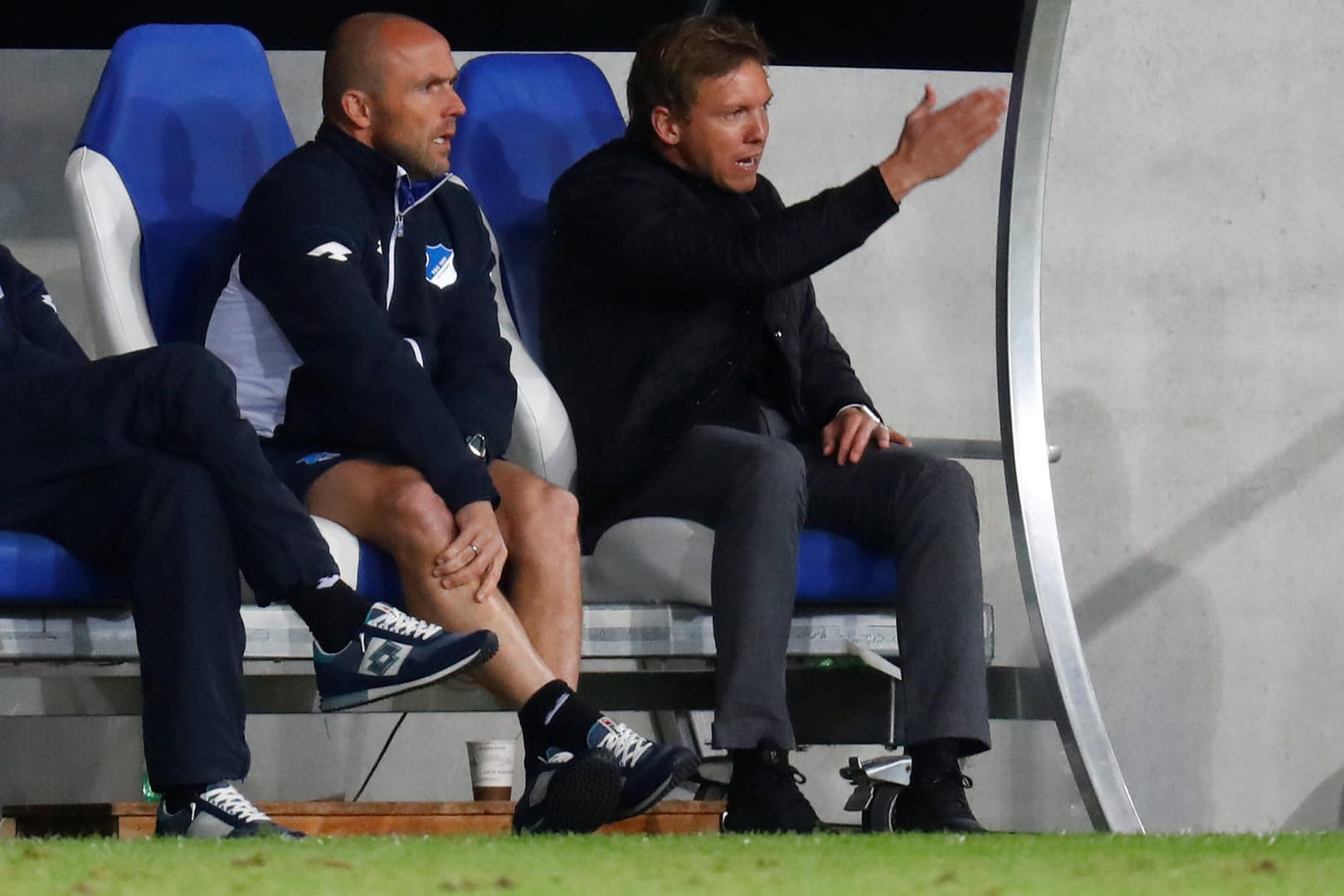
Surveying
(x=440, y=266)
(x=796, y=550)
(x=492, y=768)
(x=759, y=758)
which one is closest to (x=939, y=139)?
(x=796, y=550)

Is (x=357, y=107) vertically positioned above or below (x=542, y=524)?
above

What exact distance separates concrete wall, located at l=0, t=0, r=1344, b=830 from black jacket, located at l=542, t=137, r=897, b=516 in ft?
4.07

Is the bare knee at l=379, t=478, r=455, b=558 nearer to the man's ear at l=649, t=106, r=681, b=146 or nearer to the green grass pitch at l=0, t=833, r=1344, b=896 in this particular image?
the green grass pitch at l=0, t=833, r=1344, b=896

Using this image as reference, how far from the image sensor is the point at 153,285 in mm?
2365

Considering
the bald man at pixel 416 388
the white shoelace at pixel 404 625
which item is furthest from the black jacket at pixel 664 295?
the white shoelace at pixel 404 625

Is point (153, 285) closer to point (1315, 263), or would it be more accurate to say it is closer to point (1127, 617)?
point (1127, 617)

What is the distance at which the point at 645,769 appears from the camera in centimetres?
178

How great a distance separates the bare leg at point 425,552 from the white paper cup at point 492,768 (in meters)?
0.81

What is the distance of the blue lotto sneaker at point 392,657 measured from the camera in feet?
5.90

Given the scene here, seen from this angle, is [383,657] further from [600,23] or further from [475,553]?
[600,23]

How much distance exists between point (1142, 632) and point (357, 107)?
204 cm

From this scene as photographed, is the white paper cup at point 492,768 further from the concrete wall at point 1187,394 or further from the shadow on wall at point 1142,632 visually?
the shadow on wall at point 1142,632

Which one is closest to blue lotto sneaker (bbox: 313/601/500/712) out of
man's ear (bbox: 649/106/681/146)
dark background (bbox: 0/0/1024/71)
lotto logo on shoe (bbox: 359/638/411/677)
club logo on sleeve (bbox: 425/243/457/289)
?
lotto logo on shoe (bbox: 359/638/411/677)

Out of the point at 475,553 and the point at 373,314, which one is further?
the point at 373,314
